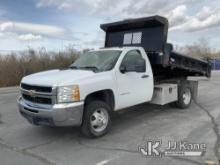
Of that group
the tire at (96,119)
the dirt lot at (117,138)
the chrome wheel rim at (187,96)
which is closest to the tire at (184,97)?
the chrome wheel rim at (187,96)

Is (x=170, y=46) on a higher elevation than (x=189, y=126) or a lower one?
higher

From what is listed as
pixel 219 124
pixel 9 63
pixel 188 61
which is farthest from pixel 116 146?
pixel 9 63

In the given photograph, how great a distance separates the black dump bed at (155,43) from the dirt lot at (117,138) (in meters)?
1.33

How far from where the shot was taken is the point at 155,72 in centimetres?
905

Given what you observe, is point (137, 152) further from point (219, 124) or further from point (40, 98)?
point (219, 124)

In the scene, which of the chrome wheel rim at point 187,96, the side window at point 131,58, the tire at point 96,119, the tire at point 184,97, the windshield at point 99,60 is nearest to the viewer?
the tire at point 96,119

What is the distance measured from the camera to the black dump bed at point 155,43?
8391 millimetres

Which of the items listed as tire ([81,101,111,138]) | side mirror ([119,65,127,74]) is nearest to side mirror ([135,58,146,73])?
side mirror ([119,65,127,74])

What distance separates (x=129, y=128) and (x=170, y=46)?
9.06 ft

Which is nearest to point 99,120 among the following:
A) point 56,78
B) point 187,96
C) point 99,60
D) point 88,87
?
point 88,87

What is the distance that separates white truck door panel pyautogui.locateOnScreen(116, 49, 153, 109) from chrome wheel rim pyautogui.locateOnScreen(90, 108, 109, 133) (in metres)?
0.58

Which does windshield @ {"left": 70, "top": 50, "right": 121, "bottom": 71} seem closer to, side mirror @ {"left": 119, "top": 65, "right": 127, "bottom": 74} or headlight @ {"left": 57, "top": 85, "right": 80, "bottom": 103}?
side mirror @ {"left": 119, "top": 65, "right": 127, "bottom": 74}

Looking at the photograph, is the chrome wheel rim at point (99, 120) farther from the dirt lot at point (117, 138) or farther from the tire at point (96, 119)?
the dirt lot at point (117, 138)

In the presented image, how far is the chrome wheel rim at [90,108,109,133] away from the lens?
637 cm
